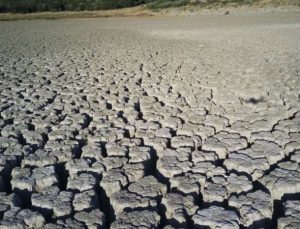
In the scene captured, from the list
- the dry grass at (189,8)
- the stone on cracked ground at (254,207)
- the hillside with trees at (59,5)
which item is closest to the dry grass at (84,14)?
the dry grass at (189,8)

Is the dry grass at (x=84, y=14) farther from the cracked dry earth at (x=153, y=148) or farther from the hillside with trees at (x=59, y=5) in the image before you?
the cracked dry earth at (x=153, y=148)

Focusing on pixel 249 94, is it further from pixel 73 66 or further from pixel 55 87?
pixel 73 66

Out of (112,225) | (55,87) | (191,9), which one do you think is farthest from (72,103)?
(191,9)

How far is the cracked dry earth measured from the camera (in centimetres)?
184

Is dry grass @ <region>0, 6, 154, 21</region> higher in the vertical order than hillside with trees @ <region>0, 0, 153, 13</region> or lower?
lower

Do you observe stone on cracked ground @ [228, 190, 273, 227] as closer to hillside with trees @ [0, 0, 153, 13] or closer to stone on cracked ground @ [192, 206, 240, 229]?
stone on cracked ground @ [192, 206, 240, 229]

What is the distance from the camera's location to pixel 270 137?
8.68 ft

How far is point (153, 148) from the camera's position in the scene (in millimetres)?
2639

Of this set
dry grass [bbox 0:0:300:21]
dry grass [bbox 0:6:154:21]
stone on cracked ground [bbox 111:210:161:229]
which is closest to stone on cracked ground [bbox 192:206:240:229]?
stone on cracked ground [bbox 111:210:161:229]

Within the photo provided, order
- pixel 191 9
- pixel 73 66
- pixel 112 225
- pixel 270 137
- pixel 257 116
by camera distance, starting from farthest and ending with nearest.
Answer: pixel 191 9
pixel 73 66
pixel 257 116
pixel 270 137
pixel 112 225

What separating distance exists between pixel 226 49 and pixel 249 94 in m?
3.83

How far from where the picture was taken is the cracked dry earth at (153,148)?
A: 1.84 meters

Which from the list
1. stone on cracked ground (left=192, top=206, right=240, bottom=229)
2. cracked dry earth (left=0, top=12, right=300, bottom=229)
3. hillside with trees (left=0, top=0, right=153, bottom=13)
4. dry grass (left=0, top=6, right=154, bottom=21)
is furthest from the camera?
hillside with trees (left=0, top=0, right=153, bottom=13)

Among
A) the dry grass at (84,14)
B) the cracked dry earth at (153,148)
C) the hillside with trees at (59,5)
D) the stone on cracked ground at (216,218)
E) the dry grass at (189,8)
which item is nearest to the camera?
the stone on cracked ground at (216,218)
